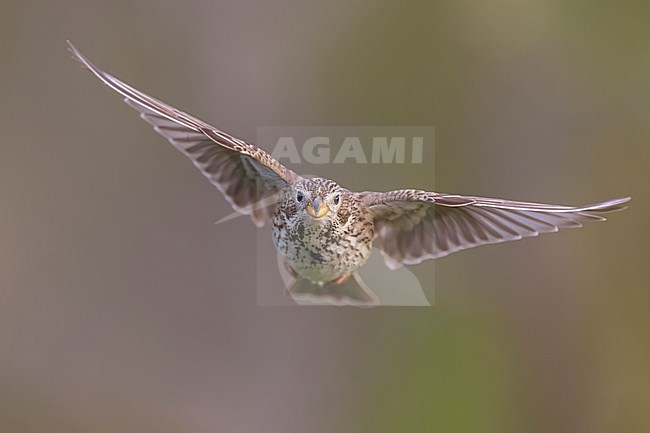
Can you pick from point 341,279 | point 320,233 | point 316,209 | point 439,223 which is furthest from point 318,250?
point 439,223

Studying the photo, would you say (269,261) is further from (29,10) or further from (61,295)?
(29,10)

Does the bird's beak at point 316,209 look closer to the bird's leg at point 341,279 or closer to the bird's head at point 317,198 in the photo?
the bird's head at point 317,198

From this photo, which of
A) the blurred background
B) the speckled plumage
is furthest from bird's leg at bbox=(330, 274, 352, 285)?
the blurred background

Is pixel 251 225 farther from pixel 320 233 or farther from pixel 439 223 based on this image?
pixel 320 233

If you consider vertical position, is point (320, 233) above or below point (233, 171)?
below

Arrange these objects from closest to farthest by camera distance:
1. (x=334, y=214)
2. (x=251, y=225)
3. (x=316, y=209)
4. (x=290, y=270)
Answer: (x=316, y=209) < (x=334, y=214) < (x=290, y=270) < (x=251, y=225)

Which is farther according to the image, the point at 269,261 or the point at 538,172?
the point at 538,172

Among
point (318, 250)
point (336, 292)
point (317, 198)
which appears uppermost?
point (317, 198)

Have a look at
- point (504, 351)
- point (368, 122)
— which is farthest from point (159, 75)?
point (504, 351)
